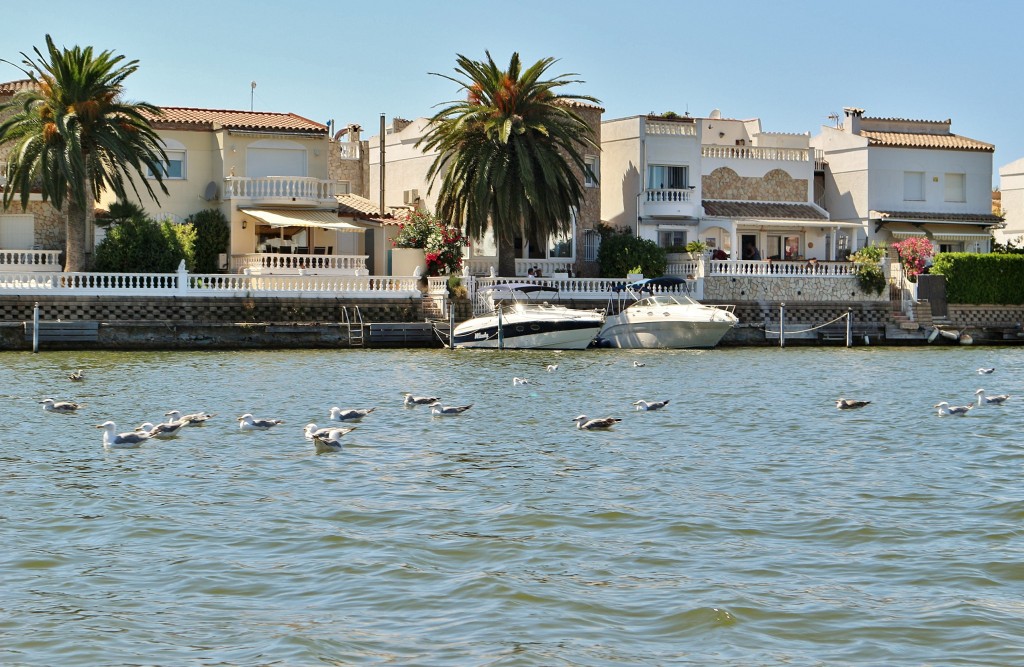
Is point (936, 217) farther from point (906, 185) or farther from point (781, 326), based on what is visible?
point (781, 326)

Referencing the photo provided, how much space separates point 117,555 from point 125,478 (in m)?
4.84

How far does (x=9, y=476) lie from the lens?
60.5 ft

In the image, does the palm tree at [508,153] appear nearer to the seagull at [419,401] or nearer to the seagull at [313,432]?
the seagull at [419,401]

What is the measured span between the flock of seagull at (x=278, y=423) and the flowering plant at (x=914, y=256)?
29.1 m

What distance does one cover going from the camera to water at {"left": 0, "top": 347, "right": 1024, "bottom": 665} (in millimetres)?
11078

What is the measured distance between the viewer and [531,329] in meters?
44.6

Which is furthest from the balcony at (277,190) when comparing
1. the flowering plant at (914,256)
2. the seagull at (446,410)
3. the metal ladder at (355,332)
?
the seagull at (446,410)

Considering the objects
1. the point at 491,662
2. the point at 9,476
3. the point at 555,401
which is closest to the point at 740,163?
the point at 555,401

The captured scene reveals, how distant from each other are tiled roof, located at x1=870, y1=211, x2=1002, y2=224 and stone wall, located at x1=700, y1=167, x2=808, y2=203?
3.58 m

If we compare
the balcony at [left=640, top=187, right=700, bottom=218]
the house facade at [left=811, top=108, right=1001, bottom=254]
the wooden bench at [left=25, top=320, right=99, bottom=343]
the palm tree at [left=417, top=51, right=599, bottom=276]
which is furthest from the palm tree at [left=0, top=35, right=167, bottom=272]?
the house facade at [left=811, top=108, right=1001, bottom=254]

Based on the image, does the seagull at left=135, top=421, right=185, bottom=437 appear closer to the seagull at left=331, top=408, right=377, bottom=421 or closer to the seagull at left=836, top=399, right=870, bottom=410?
the seagull at left=331, top=408, right=377, bottom=421

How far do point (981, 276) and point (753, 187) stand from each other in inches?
442

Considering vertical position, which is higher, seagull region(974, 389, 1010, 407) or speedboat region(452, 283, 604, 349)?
speedboat region(452, 283, 604, 349)

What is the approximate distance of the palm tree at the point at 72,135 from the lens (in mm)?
44906
